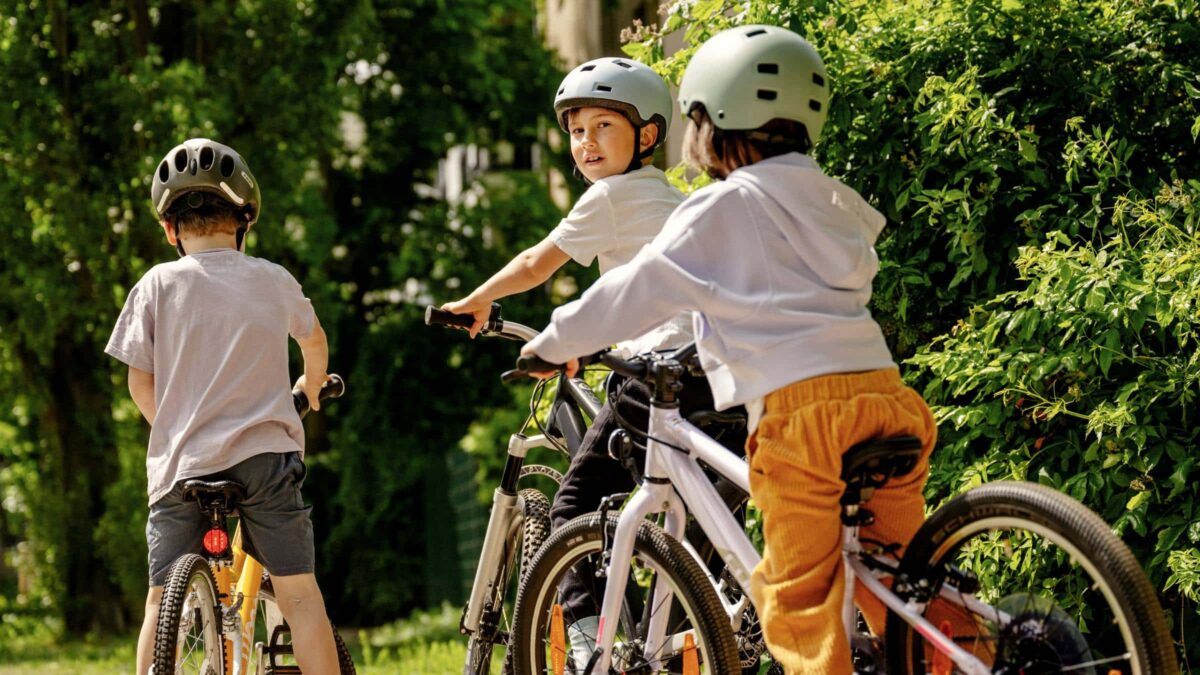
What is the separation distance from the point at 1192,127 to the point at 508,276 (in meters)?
2.15

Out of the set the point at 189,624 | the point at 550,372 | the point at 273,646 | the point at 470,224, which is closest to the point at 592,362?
the point at 550,372

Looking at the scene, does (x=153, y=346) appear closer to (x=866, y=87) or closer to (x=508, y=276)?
(x=508, y=276)

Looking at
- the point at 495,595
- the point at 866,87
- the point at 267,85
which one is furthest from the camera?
the point at 267,85

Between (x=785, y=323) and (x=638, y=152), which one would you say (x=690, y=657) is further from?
(x=638, y=152)

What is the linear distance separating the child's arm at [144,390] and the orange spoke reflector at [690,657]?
161 centimetres

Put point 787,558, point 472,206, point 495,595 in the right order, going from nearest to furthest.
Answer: point 787,558, point 495,595, point 472,206

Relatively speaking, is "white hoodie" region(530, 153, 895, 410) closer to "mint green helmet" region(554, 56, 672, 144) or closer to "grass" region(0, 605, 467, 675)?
"mint green helmet" region(554, 56, 672, 144)

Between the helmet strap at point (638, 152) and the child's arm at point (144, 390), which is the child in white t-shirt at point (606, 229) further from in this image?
the child's arm at point (144, 390)

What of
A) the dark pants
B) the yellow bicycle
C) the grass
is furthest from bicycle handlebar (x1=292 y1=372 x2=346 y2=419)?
the grass

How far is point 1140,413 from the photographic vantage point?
4539 mm

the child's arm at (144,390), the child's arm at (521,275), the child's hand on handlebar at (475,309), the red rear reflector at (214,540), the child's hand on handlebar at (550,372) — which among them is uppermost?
the child's arm at (521,275)

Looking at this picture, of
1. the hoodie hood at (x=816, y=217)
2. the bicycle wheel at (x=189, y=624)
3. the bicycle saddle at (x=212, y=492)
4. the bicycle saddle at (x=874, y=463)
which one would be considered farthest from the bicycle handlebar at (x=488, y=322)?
the bicycle saddle at (x=874, y=463)

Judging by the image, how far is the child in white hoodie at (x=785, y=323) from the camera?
131 inches

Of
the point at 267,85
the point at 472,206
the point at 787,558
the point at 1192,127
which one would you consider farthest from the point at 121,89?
the point at 787,558
